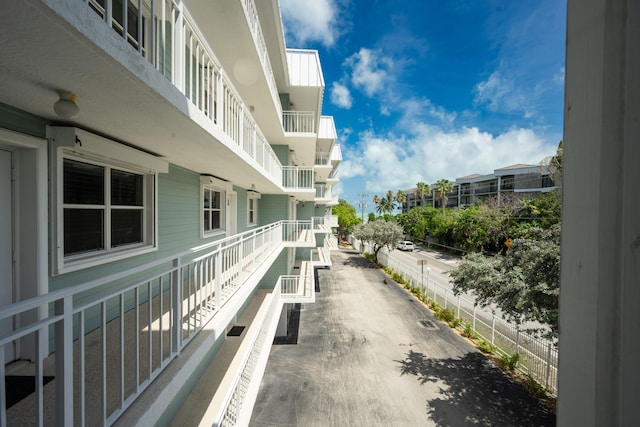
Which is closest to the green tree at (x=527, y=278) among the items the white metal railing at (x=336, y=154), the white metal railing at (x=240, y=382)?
the white metal railing at (x=240, y=382)

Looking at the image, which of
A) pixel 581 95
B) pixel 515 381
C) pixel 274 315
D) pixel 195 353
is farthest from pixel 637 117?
pixel 515 381

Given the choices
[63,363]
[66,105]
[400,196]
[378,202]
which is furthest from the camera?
[378,202]

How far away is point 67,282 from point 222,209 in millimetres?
4428

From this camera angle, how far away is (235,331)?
6.73 meters

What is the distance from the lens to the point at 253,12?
582 cm

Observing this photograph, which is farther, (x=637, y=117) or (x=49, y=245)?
(x=49, y=245)

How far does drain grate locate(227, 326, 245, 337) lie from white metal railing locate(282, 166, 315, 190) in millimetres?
5514

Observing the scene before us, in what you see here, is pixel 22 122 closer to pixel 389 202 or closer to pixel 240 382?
pixel 240 382

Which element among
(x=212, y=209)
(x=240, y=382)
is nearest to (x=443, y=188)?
(x=212, y=209)

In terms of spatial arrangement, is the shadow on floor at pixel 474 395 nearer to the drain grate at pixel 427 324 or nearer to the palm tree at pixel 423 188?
the drain grate at pixel 427 324

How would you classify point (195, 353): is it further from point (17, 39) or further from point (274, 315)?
point (274, 315)

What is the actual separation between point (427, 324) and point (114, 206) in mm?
12111

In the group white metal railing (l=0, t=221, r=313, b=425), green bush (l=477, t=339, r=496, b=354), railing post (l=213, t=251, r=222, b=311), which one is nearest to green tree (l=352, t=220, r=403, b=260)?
green bush (l=477, t=339, r=496, b=354)

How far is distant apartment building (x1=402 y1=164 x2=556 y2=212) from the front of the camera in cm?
3120
